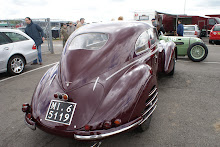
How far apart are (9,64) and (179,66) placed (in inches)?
225

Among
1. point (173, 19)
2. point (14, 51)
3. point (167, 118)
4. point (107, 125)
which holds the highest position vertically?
point (173, 19)

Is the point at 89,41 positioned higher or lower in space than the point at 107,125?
higher

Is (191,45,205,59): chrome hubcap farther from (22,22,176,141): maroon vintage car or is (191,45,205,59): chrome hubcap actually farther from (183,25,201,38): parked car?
(183,25,201,38): parked car

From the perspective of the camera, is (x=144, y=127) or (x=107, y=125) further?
(x=144, y=127)

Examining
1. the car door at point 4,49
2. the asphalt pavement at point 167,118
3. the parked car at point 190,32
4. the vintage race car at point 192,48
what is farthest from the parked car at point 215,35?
the car door at point 4,49

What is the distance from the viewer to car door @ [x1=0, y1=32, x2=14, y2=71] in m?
5.66

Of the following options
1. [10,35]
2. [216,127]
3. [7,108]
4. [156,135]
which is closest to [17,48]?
[10,35]

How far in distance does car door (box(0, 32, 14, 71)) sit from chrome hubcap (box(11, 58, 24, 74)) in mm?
261

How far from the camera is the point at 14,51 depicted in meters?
6.00

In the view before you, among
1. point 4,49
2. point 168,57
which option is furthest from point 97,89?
point 4,49

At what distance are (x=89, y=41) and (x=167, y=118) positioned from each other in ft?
6.03

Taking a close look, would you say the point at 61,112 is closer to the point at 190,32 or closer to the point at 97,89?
the point at 97,89

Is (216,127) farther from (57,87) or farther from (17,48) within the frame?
(17,48)

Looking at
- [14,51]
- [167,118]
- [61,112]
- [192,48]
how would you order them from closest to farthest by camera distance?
[61,112]
[167,118]
[14,51]
[192,48]
